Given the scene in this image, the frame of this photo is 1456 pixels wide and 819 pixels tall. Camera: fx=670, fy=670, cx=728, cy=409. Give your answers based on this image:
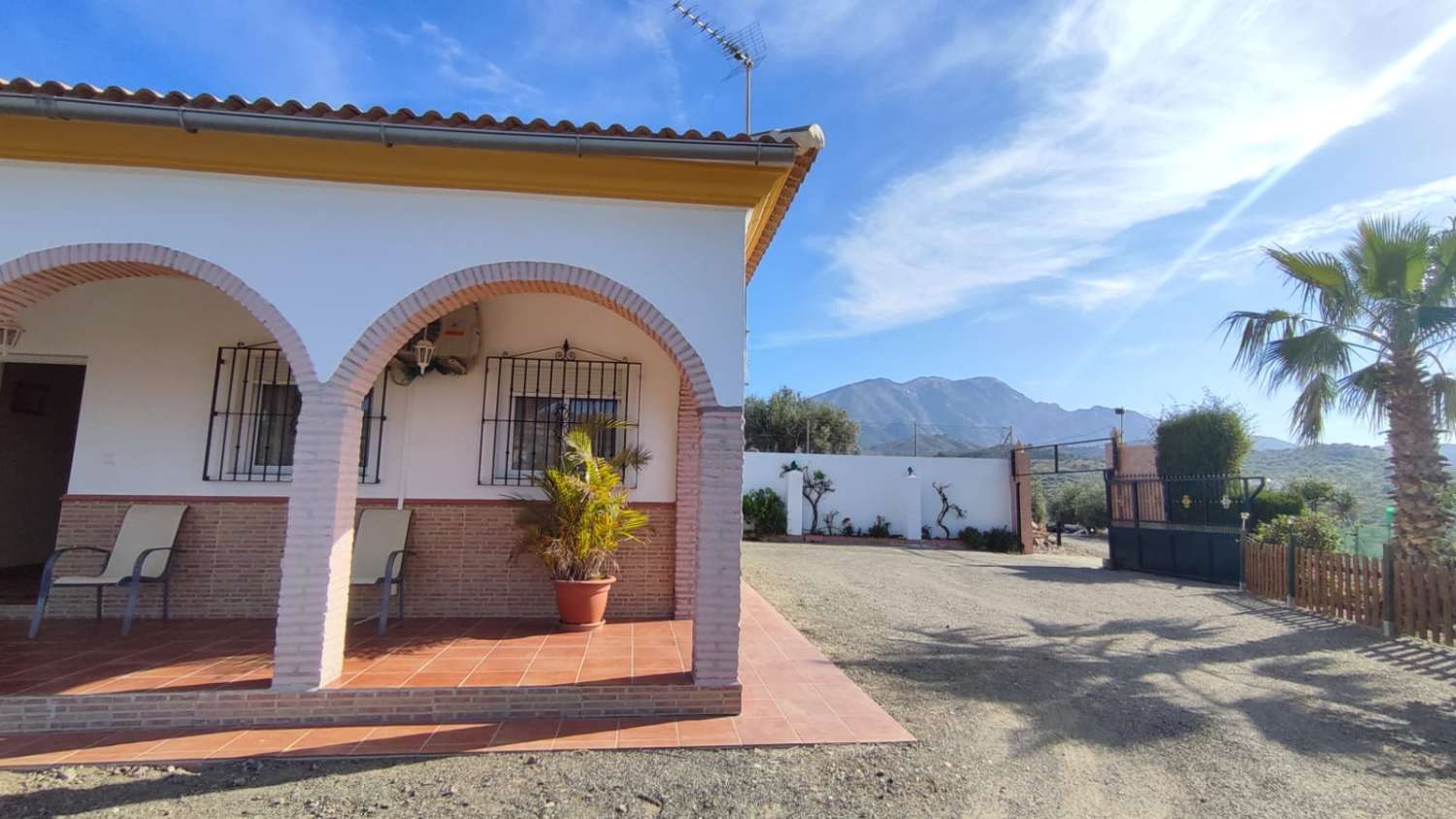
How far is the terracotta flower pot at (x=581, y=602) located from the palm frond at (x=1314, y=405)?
9573 mm

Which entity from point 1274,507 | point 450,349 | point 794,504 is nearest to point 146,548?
point 450,349

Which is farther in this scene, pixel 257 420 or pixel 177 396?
pixel 257 420

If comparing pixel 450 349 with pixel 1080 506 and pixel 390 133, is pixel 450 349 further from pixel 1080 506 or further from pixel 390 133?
pixel 1080 506

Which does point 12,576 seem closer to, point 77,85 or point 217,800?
point 77,85

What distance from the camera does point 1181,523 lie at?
527 inches

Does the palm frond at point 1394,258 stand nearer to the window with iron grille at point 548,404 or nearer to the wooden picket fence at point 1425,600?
the wooden picket fence at point 1425,600

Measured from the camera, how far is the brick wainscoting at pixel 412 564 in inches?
240

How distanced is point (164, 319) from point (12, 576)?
11.5 feet

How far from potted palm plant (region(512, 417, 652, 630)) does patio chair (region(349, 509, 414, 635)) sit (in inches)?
41.8

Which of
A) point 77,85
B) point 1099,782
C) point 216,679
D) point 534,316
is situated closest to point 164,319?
point 77,85

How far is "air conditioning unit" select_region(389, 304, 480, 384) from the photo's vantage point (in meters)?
6.40

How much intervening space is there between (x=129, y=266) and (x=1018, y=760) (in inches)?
262

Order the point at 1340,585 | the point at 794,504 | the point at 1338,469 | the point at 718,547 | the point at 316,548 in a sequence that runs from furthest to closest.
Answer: the point at 1338,469 < the point at 794,504 < the point at 1340,585 < the point at 718,547 < the point at 316,548

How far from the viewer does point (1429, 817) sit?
3402 millimetres
